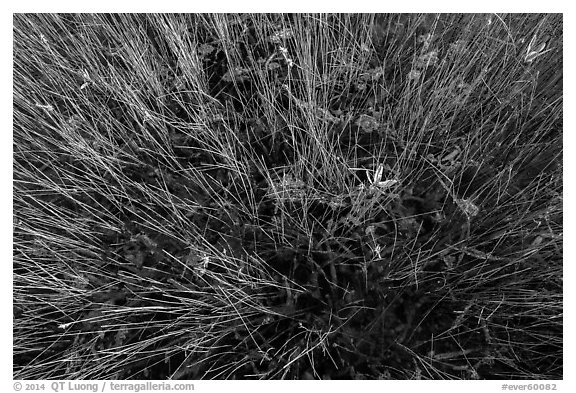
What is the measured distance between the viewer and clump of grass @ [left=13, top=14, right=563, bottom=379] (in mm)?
1219

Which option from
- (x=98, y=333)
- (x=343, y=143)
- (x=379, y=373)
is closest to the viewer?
(x=379, y=373)

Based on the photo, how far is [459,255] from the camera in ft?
4.13

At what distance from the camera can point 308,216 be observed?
1364 millimetres

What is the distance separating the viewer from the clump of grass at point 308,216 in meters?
→ 1.22

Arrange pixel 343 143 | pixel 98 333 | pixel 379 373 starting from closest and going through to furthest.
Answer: pixel 379 373 → pixel 98 333 → pixel 343 143

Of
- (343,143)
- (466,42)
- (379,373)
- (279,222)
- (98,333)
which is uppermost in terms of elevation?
(466,42)

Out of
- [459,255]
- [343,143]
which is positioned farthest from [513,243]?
[343,143]

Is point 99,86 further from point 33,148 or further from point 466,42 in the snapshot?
point 466,42

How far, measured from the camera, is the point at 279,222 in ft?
4.33

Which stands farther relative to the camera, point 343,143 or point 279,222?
point 343,143
